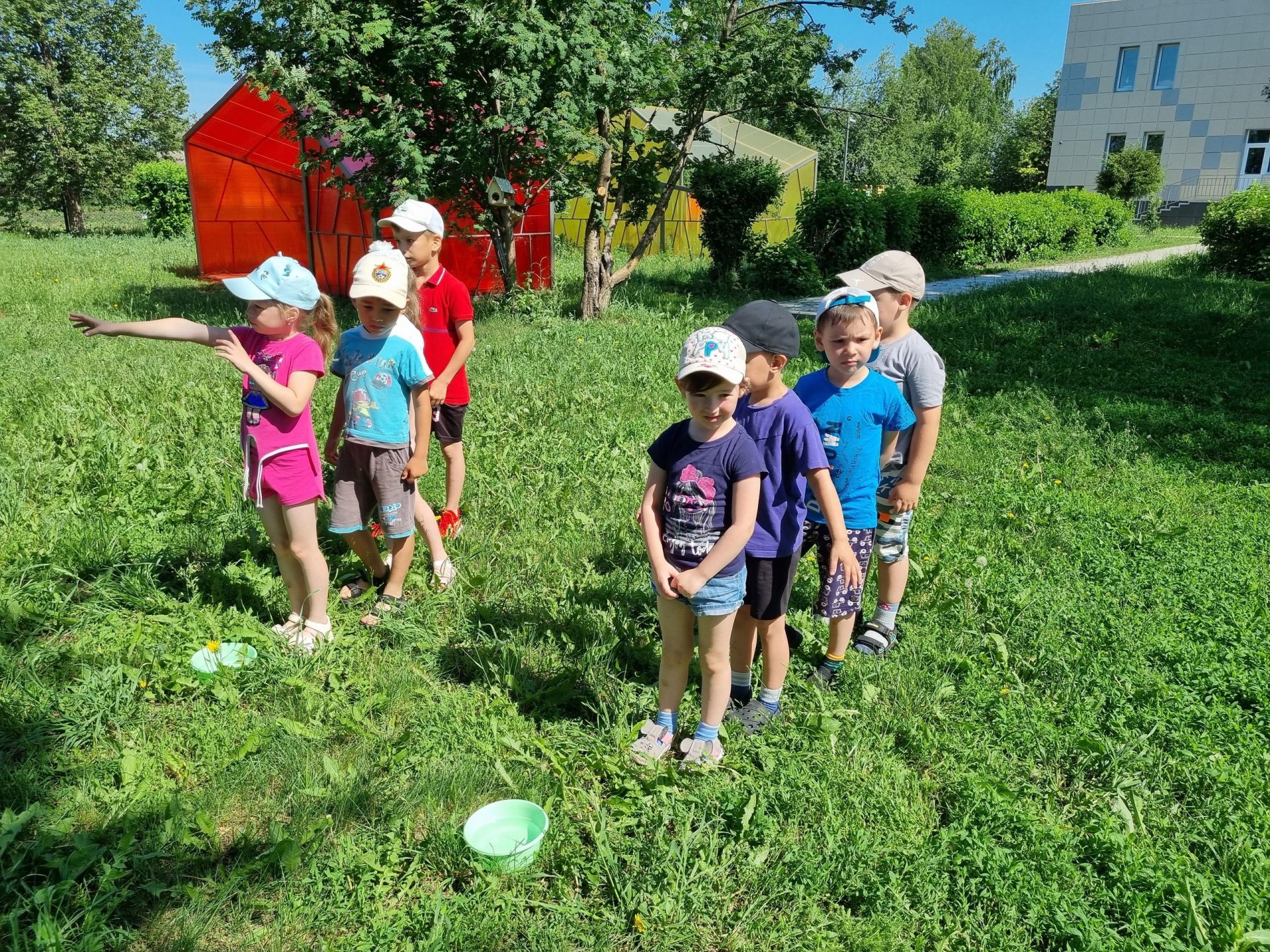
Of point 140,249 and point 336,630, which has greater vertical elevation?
point 140,249

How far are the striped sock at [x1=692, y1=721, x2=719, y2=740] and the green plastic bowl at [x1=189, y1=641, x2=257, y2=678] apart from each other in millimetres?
1817

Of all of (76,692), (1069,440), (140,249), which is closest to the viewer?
(76,692)

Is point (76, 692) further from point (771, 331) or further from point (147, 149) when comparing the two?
point (147, 149)

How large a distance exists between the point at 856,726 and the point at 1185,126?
138ft

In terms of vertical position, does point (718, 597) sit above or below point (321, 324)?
below

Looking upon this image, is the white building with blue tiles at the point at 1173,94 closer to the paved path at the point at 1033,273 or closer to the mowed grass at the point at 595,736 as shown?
the paved path at the point at 1033,273

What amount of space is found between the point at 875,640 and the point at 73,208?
3545 cm

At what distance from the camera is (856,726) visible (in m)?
3.14

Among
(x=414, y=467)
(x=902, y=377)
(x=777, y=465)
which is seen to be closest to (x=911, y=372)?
(x=902, y=377)

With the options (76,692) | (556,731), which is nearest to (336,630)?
(76,692)

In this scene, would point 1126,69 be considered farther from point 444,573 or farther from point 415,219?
point 444,573

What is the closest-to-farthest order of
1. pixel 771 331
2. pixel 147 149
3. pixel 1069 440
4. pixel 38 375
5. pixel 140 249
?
pixel 771 331
pixel 1069 440
pixel 38 375
pixel 140 249
pixel 147 149

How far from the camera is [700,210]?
2123cm

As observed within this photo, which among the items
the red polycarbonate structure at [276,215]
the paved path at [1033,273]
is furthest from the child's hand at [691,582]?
Answer: the red polycarbonate structure at [276,215]
